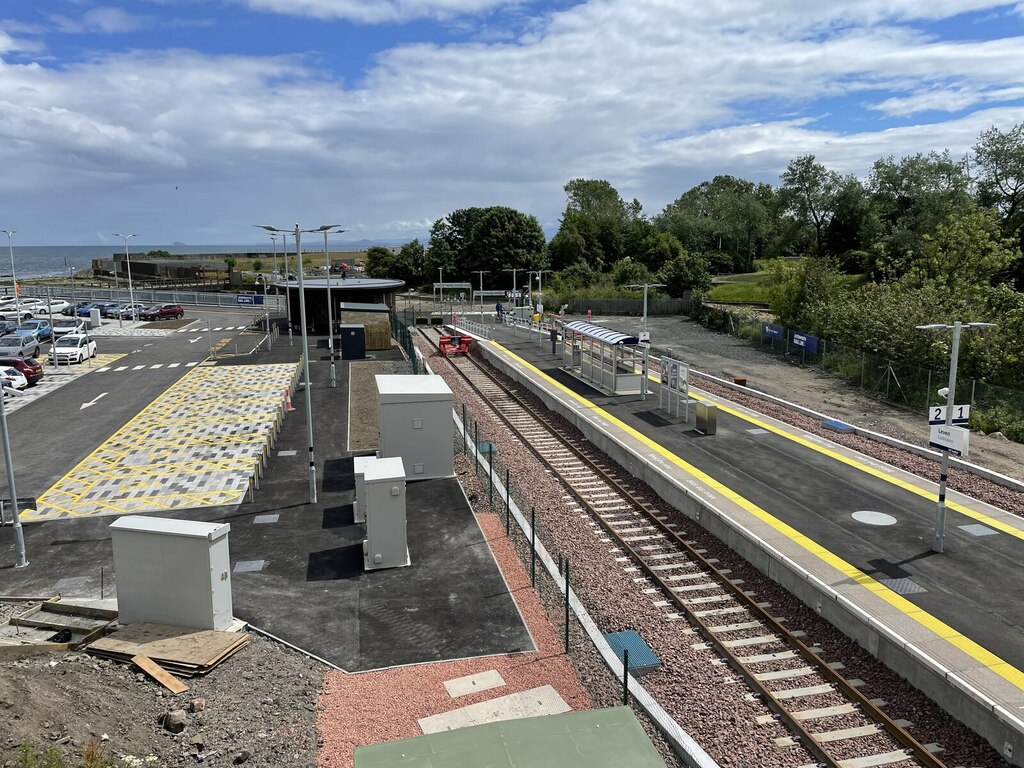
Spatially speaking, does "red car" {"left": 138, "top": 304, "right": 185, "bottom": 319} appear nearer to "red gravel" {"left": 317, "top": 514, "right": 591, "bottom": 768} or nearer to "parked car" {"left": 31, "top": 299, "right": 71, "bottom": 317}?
"parked car" {"left": 31, "top": 299, "right": 71, "bottom": 317}

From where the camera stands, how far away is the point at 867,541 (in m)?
17.0

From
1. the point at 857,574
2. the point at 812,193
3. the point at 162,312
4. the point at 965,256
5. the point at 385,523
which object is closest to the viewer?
the point at 857,574

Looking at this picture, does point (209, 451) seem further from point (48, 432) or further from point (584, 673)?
point (584, 673)

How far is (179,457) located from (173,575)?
44.0ft

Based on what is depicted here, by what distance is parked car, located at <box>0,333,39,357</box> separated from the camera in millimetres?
44344

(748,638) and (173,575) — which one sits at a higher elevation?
(173,575)

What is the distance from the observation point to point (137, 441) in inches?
1090

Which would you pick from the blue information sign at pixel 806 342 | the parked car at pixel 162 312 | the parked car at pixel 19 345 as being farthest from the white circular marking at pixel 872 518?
the parked car at pixel 162 312

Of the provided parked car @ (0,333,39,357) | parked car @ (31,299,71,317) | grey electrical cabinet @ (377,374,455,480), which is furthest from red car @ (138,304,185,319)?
grey electrical cabinet @ (377,374,455,480)

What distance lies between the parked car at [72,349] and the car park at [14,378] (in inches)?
265

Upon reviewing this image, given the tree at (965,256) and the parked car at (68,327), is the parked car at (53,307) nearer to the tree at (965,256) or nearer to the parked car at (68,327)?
the parked car at (68,327)

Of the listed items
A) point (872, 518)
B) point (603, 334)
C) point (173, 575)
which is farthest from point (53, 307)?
point (872, 518)

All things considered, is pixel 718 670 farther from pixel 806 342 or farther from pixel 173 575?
pixel 806 342

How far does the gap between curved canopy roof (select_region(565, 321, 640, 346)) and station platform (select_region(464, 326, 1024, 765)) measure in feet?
15.6
